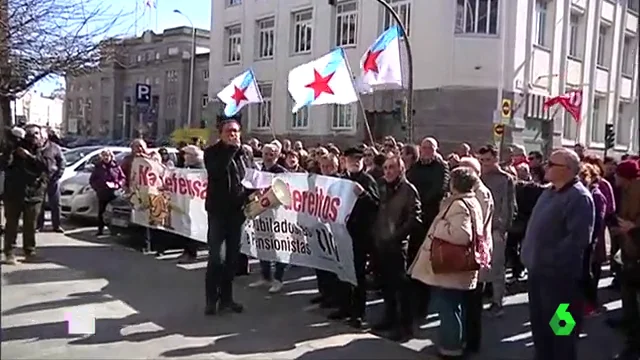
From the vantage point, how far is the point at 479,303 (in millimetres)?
6758

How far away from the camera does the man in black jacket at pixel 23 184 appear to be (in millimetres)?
9891

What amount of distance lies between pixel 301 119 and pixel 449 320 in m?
28.1

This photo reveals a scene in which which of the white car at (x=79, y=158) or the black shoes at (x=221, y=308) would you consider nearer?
the black shoes at (x=221, y=308)

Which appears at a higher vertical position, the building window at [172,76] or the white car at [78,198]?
the building window at [172,76]

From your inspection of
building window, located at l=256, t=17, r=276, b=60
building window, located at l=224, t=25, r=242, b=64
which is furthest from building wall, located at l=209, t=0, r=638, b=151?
building window, located at l=224, t=25, r=242, b=64

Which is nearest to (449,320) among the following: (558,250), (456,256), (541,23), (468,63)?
(456,256)

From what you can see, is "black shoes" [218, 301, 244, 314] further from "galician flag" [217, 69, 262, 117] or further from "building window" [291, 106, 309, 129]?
"building window" [291, 106, 309, 129]

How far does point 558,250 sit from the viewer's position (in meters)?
5.46

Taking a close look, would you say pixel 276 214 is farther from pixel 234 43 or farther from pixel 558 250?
pixel 234 43

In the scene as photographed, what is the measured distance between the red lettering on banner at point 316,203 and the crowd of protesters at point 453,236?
0.31 meters

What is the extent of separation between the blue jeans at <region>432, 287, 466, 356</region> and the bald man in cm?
74

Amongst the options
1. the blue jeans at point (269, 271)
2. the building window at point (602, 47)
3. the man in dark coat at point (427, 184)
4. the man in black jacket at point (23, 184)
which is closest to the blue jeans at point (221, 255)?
the blue jeans at point (269, 271)

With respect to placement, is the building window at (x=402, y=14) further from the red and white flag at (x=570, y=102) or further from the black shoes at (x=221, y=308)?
the black shoes at (x=221, y=308)

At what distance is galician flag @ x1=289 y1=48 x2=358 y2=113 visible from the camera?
12.5 metres
